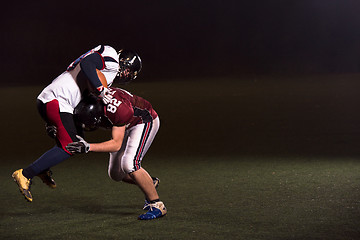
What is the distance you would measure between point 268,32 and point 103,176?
19519 millimetres

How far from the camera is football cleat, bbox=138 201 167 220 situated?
479 cm

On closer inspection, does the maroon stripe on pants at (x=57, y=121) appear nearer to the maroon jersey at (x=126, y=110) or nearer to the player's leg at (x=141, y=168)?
the maroon jersey at (x=126, y=110)

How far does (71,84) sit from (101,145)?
59 cm

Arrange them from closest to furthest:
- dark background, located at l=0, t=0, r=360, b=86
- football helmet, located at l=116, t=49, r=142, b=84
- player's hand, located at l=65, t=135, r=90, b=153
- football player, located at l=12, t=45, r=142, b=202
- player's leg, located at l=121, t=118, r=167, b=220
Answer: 1. player's hand, located at l=65, t=135, r=90, b=153
2. football player, located at l=12, t=45, r=142, b=202
3. player's leg, located at l=121, t=118, r=167, b=220
4. football helmet, located at l=116, t=49, r=142, b=84
5. dark background, located at l=0, t=0, r=360, b=86

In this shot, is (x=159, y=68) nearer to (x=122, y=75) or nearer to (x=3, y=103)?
(x=3, y=103)

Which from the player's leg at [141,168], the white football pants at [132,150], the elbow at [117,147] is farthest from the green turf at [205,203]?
the elbow at [117,147]

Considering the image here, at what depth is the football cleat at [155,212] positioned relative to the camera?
4789 mm

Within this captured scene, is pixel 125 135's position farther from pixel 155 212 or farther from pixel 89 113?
pixel 155 212

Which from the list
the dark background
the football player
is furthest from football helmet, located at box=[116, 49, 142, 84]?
the dark background

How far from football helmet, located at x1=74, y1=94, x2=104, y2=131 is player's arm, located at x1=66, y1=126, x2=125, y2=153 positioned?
0.48 ft

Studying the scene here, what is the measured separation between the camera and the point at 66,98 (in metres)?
4.72

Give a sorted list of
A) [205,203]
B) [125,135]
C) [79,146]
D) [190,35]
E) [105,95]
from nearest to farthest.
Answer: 1. [79,146]
2. [105,95]
3. [125,135]
4. [205,203]
5. [190,35]

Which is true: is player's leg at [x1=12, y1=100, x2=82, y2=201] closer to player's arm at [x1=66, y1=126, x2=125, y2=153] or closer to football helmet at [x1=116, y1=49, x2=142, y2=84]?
player's arm at [x1=66, y1=126, x2=125, y2=153]

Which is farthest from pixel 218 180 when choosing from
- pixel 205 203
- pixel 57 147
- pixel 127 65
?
pixel 57 147
